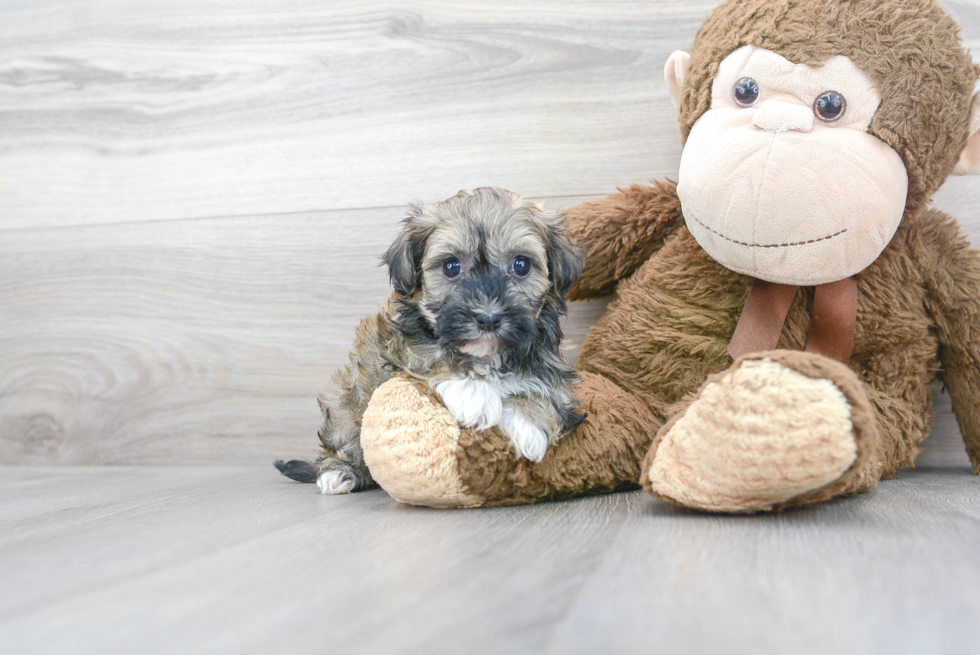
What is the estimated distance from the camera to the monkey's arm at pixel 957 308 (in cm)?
165

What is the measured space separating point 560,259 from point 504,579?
28.1 inches

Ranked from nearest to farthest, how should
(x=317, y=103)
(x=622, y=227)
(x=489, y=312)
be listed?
(x=489, y=312)
(x=622, y=227)
(x=317, y=103)

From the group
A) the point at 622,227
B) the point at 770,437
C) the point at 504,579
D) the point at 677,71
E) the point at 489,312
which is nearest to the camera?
the point at 504,579

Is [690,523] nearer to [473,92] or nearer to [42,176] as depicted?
[473,92]

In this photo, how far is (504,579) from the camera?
38.9 inches

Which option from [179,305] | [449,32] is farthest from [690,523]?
[179,305]

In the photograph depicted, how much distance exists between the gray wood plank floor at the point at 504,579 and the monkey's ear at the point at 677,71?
90 cm

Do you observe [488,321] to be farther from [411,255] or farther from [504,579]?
[504,579]

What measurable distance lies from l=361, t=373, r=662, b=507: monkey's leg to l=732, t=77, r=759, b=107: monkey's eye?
0.67 m

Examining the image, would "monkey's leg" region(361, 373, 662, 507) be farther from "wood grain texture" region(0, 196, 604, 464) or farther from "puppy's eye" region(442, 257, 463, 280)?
"wood grain texture" region(0, 196, 604, 464)

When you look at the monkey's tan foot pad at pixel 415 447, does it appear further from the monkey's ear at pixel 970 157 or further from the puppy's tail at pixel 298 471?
the monkey's ear at pixel 970 157

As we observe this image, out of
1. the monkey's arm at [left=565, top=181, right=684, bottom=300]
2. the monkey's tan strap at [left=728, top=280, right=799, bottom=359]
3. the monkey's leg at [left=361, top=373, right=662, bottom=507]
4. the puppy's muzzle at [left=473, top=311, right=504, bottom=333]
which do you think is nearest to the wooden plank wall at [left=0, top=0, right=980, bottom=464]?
the monkey's arm at [left=565, top=181, right=684, bottom=300]

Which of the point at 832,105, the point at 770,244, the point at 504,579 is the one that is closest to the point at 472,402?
the point at 504,579

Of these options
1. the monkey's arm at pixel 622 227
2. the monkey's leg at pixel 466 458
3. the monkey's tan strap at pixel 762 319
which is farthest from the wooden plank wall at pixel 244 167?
the monkey's leg at pixel 466 458
